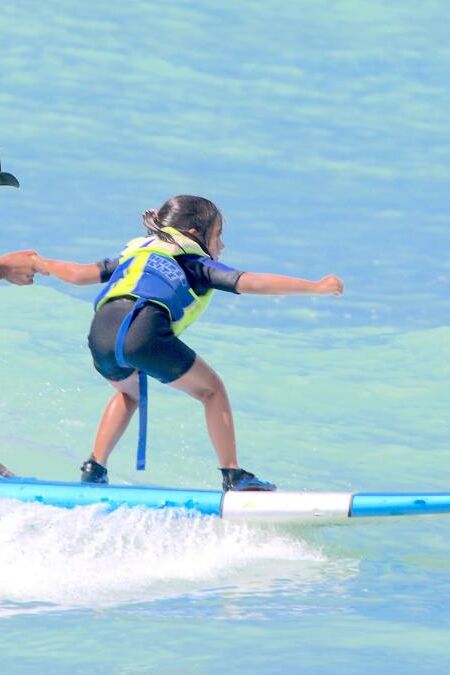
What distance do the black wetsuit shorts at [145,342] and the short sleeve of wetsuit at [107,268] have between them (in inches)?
6.4

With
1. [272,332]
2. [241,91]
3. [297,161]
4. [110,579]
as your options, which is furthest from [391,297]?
[110,579]

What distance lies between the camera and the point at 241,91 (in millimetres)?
17844

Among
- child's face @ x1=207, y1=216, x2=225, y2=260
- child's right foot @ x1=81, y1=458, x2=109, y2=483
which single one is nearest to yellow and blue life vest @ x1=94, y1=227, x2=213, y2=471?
child's face @ x1=207, y1=216, x2=225, y2=260

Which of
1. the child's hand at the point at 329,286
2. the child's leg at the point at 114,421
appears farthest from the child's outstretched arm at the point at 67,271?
the child's hand at the point at 329,286

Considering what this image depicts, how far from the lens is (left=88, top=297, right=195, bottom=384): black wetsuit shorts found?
5.86 meters

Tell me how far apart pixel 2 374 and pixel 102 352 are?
380 cm

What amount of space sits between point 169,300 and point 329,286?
2.09 ft

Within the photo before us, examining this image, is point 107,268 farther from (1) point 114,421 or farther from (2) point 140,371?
(1) point 114,421

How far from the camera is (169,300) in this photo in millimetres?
5910

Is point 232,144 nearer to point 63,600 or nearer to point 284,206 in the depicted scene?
point 284,206

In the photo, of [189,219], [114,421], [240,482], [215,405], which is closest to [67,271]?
[189,219]

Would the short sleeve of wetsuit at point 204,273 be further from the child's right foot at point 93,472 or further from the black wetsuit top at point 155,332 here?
the child's right foot at point 93,472

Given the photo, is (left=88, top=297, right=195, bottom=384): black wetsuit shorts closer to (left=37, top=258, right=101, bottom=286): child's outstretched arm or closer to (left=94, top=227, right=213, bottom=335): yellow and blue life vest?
(left=94, top=227, right=213, bottom=335): yellow and blue life vest

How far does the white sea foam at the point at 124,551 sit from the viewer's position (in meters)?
5.41
